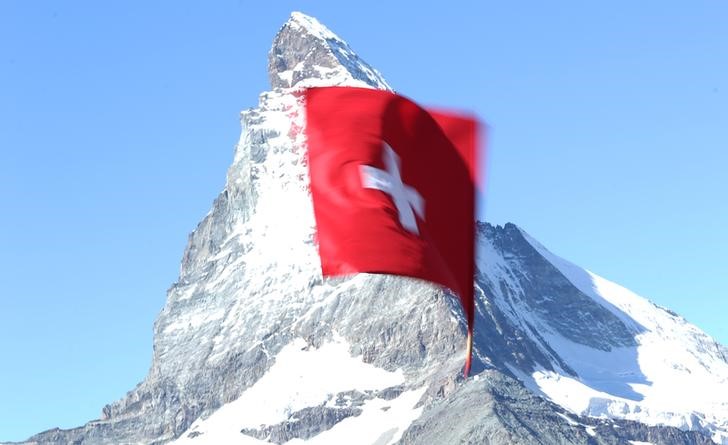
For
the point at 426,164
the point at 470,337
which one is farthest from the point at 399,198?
the point at 470,337

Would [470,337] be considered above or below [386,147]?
below

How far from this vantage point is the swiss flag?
1980 inches

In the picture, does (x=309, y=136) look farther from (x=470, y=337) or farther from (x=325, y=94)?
(x=470, y=337)

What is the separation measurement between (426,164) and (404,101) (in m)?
1.70

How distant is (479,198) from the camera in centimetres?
4950

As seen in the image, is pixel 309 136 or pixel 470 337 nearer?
pixel 470 337

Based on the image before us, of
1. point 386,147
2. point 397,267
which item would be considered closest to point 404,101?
point 386,147

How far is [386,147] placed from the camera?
170 feet

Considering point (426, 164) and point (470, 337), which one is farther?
point (426, 164)

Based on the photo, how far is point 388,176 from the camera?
5194cm

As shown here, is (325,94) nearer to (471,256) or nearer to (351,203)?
(351,203)

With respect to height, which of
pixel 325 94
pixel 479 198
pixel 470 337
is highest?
pixel 325 94

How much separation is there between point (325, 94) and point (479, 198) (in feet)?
17.3

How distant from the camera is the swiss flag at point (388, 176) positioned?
5028cm
